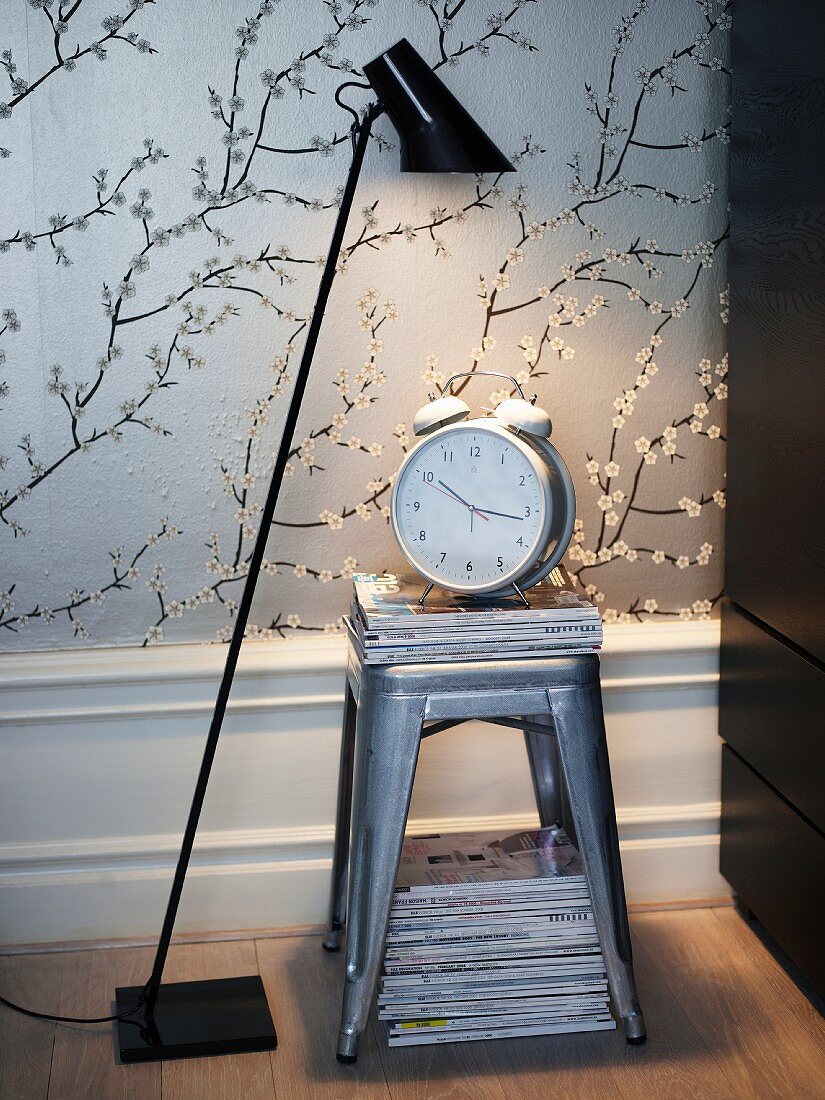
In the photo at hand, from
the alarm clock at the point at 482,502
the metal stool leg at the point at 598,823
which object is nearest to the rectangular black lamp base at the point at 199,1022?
the metal stool leg at the point at 598,823

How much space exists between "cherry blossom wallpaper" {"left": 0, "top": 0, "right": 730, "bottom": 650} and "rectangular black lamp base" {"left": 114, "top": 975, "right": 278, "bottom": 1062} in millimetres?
573

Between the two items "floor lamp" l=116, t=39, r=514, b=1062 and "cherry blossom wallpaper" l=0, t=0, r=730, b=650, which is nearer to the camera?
"floor lamp" l=116, t=39, r=514, b=1062

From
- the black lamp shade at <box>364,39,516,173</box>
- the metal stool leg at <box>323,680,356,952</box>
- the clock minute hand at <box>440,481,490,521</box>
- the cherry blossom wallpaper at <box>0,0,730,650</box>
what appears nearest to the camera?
the black lamp shade at <box>364,39,516,173</box>

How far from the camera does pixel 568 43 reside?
1.87 m

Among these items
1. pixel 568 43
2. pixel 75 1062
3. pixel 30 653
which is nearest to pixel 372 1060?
pixel 75 1062

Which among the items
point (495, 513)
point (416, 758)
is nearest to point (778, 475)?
point (495, 513)

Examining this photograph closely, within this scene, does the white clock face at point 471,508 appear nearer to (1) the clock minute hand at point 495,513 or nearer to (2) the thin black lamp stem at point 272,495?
(1) the clock minute hand at point 495,513

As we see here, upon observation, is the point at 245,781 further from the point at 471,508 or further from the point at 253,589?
the point at 471,508

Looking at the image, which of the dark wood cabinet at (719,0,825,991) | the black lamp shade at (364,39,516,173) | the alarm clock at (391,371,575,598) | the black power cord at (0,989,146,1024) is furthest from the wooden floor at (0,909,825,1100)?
the black lamp shade at (364,39,516,173)

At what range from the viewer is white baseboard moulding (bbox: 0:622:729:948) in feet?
6.45

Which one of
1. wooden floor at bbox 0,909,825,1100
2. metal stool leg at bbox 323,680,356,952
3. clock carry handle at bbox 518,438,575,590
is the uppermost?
clock carry handle at bbox 518,438,575,590

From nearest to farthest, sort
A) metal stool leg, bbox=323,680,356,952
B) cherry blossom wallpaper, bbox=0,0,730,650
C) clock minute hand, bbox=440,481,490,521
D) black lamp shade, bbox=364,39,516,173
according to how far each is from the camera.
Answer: black lamp shade, bbox=364,39,516,173 < clock minute hand, bbox=440,481,490,521 < cherry blossom wallpaper, bbox=0,0,730,650 < metal stool leg, bbox=323,680,356,952

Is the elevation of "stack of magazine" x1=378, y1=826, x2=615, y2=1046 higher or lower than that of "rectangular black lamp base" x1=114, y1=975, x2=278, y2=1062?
higher

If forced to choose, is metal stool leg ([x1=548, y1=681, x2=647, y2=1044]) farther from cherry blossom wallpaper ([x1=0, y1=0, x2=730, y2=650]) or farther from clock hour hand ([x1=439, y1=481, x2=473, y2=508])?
cherry blossom wallpaper ([x1=0, y1=0, x2=730, y2=650])
